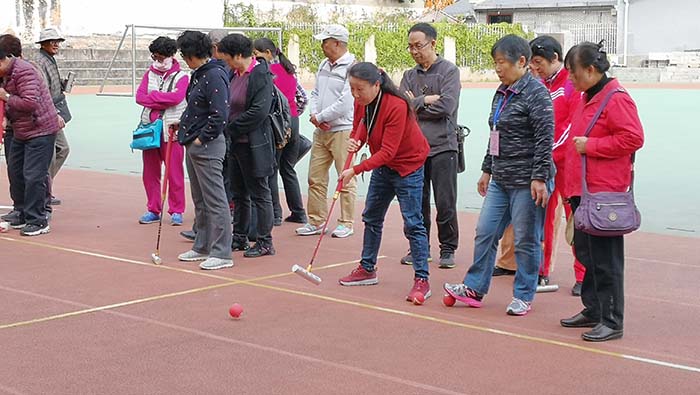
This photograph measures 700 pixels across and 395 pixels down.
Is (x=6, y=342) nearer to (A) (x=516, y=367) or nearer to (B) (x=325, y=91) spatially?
(A) (x=516, y=367)

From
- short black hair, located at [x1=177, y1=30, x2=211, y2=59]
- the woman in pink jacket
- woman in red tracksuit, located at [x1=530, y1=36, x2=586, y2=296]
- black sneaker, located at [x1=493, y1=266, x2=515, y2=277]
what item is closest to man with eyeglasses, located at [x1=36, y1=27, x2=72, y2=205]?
the woman in pink jacket

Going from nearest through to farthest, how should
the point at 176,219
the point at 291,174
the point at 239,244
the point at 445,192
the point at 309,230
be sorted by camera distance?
the point at 445,192 < the point at 239,244 < the point at 309,230 < the point at 176,219 < the point at 291,174

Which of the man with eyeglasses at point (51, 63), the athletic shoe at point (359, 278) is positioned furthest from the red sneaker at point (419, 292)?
the man with eyeglasses at point (51, 63)

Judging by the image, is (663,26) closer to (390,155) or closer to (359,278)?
(359,278)

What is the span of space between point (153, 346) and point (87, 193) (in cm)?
750

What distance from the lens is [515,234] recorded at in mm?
7246

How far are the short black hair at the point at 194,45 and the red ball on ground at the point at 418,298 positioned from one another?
279 cm

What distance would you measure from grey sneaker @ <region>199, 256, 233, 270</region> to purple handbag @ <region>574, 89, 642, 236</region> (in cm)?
344

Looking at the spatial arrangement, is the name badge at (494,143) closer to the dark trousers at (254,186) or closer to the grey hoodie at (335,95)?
the dark trousers at (254,186)

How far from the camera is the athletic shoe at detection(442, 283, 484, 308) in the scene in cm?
743

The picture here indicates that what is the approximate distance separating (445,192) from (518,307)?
191 cm

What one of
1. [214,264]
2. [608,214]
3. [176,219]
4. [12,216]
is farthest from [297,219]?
[608,214]

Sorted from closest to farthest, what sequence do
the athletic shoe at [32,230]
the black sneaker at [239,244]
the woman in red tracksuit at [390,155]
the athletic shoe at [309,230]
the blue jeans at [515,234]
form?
the blue jeans at [515,234] < the woman in red tracksuit at [390,155] < the black sneaker at [239,244] < the athletic shoe at [32,230] < the athletic shoe at [309,230]

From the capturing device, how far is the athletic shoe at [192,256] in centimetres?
910
